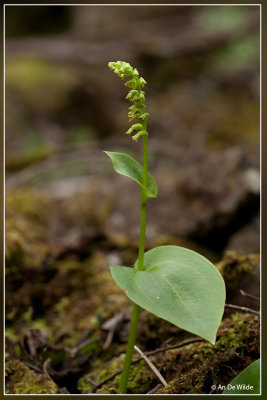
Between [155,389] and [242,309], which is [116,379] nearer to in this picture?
[155,389]

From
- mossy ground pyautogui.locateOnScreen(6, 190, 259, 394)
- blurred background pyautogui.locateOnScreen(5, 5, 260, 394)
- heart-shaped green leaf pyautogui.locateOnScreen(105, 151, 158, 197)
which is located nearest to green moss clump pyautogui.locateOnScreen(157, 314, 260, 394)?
mossy ground pyautogui.locateOnScreen(6, 190, 259, 394)

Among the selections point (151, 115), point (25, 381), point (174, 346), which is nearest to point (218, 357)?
point (174, 346)

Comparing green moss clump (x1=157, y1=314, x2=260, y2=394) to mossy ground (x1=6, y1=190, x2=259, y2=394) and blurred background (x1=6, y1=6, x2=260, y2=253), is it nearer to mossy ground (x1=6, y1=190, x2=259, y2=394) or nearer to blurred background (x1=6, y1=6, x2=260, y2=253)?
mossy ground (x1=6, y1=190, x2=259, y2=394)

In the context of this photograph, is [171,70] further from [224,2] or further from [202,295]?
[202,295]

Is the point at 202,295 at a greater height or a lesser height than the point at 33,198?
greater

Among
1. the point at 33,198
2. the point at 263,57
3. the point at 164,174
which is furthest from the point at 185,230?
the point at 263,57

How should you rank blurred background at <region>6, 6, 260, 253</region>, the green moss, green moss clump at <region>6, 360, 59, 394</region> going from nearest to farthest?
1. green moss clump at <region>6, 360, 59, 394</region>
2. blurred background at <region>6, 6, 260, 253</region>
3. the green moss

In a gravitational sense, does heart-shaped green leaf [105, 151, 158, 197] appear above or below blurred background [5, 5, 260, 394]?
above
